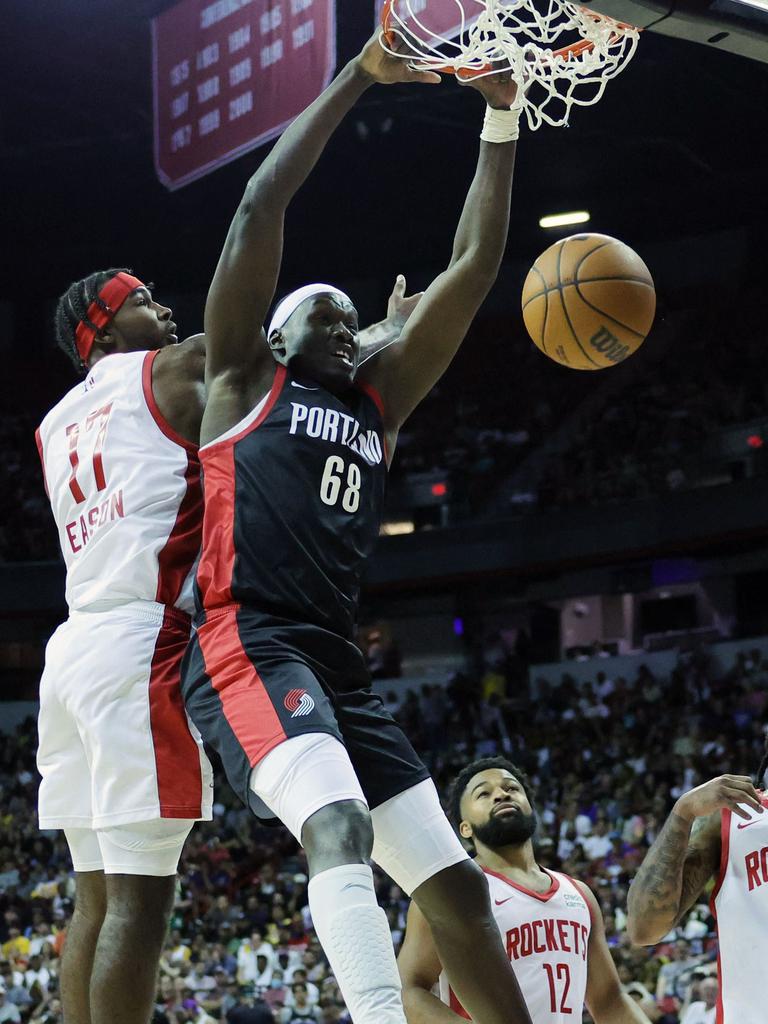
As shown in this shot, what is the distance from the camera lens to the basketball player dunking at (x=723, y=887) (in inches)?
160

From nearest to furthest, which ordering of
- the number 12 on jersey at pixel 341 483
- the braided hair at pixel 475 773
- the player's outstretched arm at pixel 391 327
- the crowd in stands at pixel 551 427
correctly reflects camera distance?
the number 12 on jersey at pixel 341 483
the player's outstretched arm at pixel 391 327
the braided hair at pixel 475 773
the crowd in stands at pixel 551 427

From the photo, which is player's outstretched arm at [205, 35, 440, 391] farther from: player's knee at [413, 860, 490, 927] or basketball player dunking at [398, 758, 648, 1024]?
basketball player dunking at [398, 758, 648, 1024]

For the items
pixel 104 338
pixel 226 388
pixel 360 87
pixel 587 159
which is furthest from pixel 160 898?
pixel 587 159

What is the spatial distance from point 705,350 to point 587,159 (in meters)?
3.55

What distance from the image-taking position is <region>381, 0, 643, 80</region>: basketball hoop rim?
3.67 metres

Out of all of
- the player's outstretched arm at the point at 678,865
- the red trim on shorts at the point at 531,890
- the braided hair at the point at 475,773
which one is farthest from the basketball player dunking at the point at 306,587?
the braided hair at the point at 475,773

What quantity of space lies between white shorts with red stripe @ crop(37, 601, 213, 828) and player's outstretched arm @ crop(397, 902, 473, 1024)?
1223 millimetres

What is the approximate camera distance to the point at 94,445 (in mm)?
3914

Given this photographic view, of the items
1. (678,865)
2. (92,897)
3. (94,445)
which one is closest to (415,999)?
(678,865)

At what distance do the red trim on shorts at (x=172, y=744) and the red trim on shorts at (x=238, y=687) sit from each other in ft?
0.93

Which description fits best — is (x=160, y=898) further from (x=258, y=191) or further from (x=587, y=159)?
(x=587, y=159)

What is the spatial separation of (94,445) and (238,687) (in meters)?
1.04

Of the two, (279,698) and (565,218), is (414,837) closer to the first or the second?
(279,698)

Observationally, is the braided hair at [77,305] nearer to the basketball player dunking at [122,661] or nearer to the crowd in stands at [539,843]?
the basketball player dunking at [122,661]
